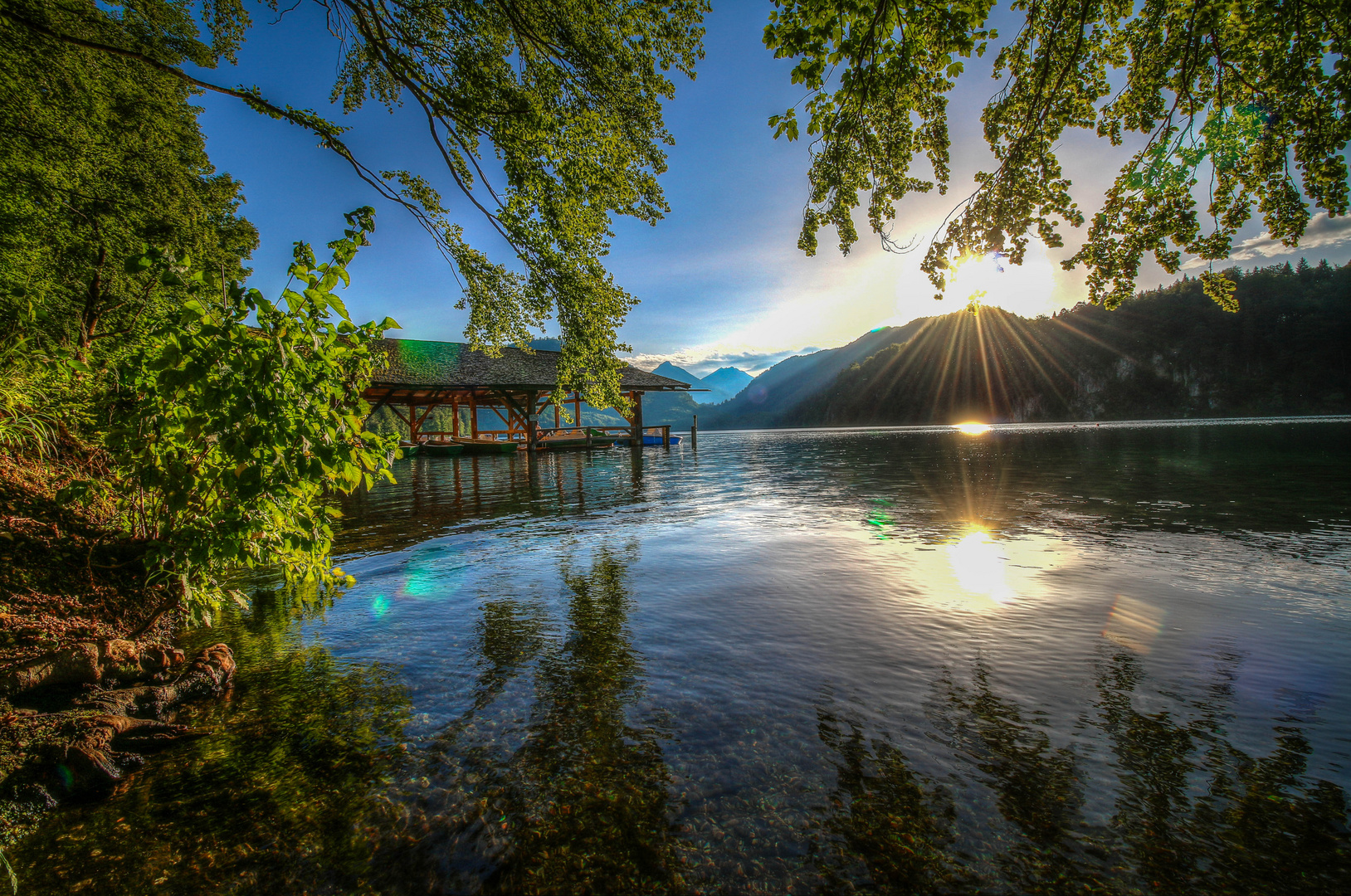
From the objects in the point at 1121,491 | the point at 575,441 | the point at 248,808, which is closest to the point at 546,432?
the point at 575,441

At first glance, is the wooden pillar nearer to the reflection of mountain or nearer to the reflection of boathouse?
the reflection of boathouse

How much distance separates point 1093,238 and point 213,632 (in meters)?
10.1

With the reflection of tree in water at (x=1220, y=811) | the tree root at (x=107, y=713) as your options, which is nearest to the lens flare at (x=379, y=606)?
the tree root at (x=107, y=713)

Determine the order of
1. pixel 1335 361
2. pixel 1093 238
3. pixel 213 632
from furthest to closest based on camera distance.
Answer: pixel 1335 361 < pixel 1093 238 < pixel 213 632

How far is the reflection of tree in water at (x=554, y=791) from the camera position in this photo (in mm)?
1973

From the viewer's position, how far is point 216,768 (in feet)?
8.52

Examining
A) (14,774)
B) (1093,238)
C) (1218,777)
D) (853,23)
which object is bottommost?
(1218,777)

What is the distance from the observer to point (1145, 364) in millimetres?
112000

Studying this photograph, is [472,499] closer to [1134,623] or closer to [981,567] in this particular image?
[981,567]

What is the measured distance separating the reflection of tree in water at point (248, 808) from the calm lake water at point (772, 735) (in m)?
0.02

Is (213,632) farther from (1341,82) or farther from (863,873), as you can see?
(1341,82)

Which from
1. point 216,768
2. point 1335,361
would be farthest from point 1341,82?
point 1335,361

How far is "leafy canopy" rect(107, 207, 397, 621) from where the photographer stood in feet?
8.14

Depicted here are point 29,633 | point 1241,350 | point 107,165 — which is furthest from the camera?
point 1241,350
